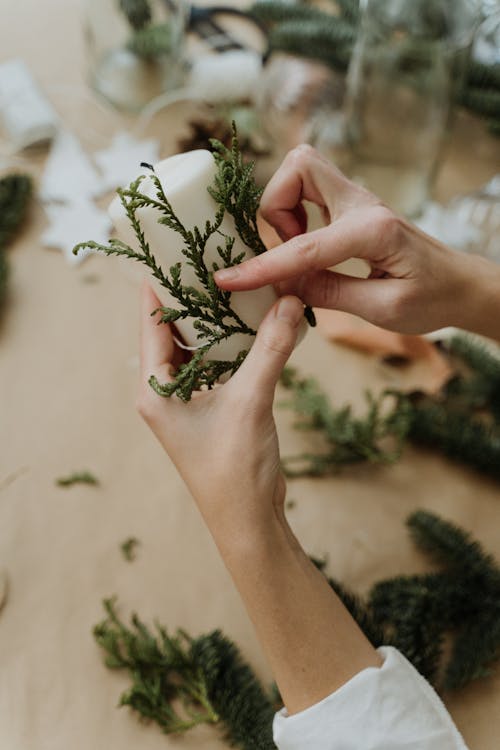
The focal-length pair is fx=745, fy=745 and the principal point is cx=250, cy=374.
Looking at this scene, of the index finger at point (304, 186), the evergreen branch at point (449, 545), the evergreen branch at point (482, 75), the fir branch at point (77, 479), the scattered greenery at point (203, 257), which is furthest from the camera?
the evergreen branch at point (482, 75)

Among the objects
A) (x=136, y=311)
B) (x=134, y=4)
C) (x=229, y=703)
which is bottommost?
(x=229, y=703)

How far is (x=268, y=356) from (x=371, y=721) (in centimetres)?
37

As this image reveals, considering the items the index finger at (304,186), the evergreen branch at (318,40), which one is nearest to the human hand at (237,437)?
the index finger at (304,186)

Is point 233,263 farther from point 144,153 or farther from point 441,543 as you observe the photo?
point 144,153

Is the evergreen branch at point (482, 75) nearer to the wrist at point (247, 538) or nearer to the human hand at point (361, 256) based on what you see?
the human hand at point (361, 256)

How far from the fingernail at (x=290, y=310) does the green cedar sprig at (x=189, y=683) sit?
1.36 ft

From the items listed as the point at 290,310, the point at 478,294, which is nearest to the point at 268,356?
the point at 290,310

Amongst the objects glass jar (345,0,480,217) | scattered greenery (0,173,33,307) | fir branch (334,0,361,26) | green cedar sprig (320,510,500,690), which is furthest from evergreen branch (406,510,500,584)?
fir branch (334,0,361,26)

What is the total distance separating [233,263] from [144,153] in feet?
2.50

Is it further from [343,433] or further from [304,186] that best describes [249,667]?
[304,186]

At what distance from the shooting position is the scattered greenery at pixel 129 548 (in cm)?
100

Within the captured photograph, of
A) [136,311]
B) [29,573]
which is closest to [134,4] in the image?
[136,311]

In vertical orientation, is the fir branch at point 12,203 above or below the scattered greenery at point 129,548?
above

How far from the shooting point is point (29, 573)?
3.20 feet
